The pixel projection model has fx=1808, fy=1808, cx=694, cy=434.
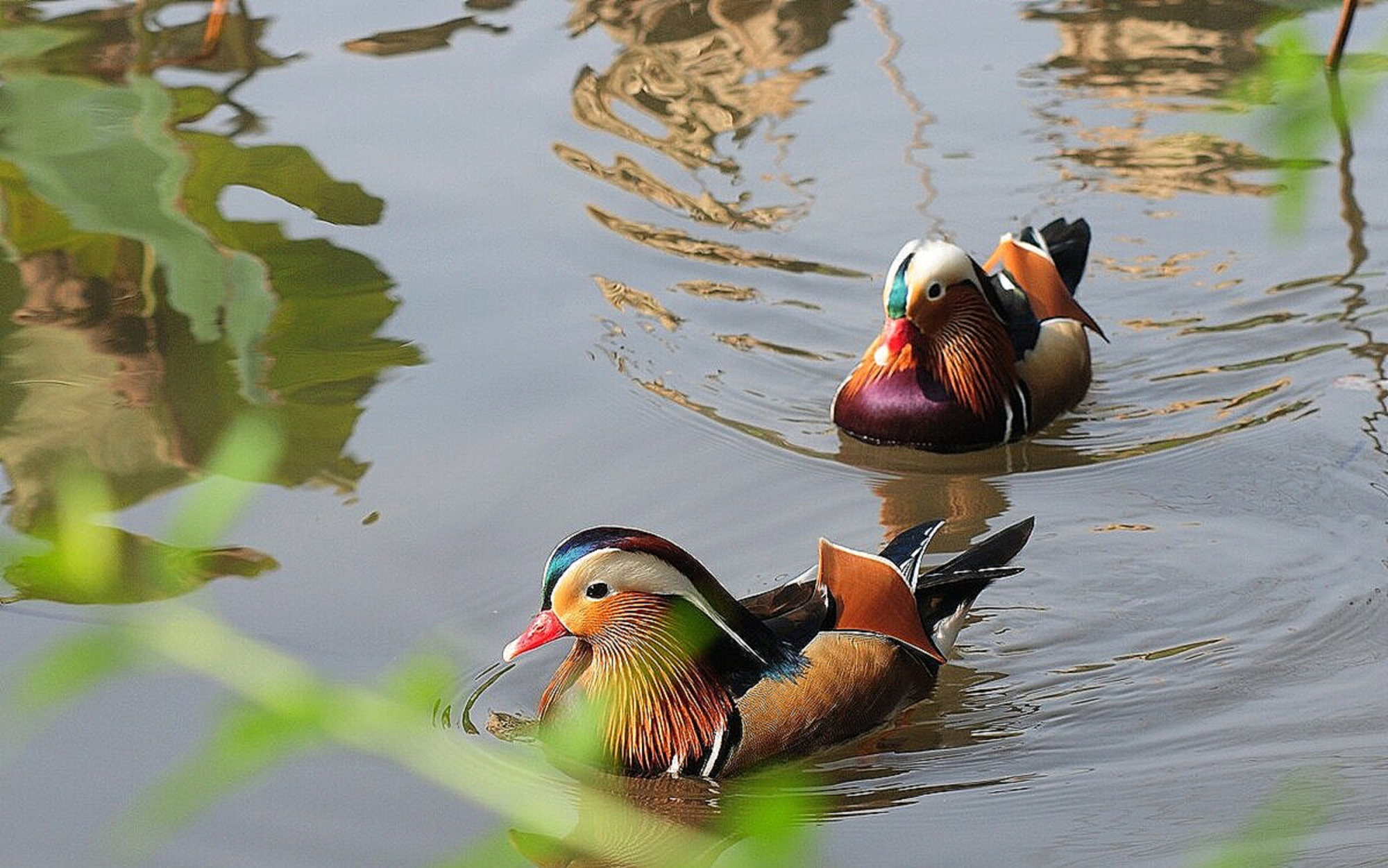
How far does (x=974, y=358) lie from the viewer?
6035 millimetres

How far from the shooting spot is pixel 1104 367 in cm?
659

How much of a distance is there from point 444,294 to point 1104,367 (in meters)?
2.45

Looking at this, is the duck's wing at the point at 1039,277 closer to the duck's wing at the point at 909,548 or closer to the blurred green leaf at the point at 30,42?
the duck's wing at the point at 909,548

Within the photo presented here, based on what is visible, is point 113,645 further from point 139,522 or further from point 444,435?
point 444,435

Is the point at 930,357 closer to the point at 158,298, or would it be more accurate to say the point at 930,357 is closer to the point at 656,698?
the point at 656,698

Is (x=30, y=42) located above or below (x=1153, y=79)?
above

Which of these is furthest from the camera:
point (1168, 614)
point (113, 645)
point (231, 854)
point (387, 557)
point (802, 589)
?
point (387, 557)

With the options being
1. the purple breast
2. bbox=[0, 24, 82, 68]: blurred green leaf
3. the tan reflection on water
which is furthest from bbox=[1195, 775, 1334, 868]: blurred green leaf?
bbox=[0, 24, 82, 68]: blurred green leaf

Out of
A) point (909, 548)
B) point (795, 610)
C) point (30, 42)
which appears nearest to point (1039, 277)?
point (909, 548)

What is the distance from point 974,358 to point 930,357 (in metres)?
0.15

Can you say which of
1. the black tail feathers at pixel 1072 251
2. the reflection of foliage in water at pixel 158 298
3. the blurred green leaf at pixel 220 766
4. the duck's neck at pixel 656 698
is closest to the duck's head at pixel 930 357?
the black tail feathers at pixel 1072 251

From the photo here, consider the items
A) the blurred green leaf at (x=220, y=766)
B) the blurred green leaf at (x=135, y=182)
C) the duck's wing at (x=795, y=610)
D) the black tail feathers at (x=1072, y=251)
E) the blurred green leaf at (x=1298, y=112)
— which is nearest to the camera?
the blurred green leaf at (x=220, y=766)

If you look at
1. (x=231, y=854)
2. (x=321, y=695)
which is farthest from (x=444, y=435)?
(x=321, y=695)

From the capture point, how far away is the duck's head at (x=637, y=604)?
3838mm
